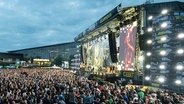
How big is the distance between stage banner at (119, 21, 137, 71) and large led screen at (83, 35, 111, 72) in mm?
10230

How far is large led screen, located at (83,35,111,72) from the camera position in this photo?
52347mm

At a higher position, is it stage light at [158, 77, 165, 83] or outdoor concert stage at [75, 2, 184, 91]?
outdoor concert stage at [75, 2, 184, 91]

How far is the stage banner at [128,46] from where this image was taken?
122 feet

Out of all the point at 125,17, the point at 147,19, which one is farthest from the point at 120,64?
the point at 147,19

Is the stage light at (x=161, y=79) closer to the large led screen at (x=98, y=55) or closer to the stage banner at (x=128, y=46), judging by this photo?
the stage banner at (x=128, y=46)

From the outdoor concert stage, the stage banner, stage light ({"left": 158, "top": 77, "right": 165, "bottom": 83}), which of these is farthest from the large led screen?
stage light ({"left": 158, "top": 77, "right": 165, "bottom": 83})

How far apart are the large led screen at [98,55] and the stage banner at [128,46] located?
10230mm

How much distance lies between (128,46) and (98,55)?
20.1 meters

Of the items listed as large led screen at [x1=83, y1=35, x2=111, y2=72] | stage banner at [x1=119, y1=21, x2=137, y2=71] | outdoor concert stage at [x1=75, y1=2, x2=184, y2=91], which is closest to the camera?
outdoor concert stage at [x1=75, y1=2, x2=184, y2=91]

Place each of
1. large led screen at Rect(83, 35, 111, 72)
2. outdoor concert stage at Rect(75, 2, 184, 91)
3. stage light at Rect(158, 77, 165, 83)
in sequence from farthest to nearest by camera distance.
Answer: large led screen at Rect(83, 35, 111, 72), stage light at Rect(158, 77, 165, 83), outdoor concert stage at Rect(75, 2, 184, 91)

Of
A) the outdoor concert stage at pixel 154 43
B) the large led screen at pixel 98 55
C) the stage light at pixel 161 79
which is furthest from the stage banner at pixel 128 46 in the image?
the large led screen at pixel 98 55

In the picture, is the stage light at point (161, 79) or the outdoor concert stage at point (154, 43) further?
the stage light at point (161, 79)

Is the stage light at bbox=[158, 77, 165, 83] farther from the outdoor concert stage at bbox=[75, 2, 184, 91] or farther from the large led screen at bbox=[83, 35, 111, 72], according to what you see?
the large led screen at bbox=[83, 35, 111, 72]

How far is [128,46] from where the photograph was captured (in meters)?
38.3
